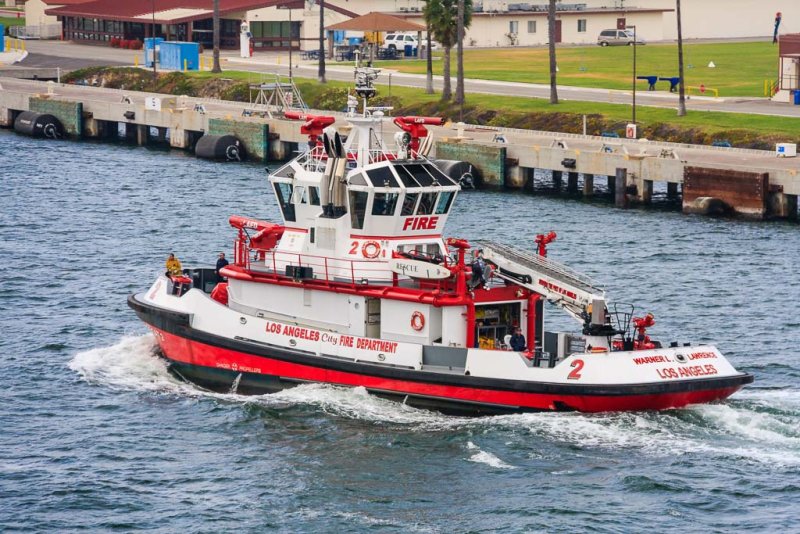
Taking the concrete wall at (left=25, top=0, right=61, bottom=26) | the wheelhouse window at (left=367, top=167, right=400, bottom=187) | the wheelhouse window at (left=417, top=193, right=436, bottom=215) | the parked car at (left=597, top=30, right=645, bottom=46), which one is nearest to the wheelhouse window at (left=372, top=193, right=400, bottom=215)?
the wheelhouse window at (left=367, top=167, right=400, bottom=187)

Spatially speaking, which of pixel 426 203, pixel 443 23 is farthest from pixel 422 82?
pixel 426 203

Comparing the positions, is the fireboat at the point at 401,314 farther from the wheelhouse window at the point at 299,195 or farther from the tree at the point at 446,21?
the tree at the point at 446,21

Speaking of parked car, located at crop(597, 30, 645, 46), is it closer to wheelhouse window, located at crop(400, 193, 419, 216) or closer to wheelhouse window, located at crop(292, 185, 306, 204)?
wheelhouse window, located at crop(292, 185, 306, 204)

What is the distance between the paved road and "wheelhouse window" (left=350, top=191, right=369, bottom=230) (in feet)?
151

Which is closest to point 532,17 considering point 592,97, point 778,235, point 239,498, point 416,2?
point 416,2

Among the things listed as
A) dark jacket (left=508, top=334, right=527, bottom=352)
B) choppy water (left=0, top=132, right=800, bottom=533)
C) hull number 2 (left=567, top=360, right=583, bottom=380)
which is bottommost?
choppy water (left=0, top=132, right=800, bottom=533)

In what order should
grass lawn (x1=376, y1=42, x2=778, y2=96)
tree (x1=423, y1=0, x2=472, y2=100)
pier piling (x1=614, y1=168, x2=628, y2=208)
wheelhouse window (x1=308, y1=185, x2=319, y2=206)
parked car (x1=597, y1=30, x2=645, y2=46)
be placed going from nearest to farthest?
1. wheelhouse window (x1=308, y1=185, x2=319, y2=206)
2. pier piling (x1=614, y1=168, x2=628, y2=208)
3. tree (x1=423, y1=0, x2=472, y2=100)
4. grass lawn (x1=376, y1=42, x2=778, y2=96)
5. parked car (x1=597, y1=30, x2=645, y2=46)

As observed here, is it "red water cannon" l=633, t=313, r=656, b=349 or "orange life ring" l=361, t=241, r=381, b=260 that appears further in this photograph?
"orange life ring" l=361, t=241, r=381, b=260

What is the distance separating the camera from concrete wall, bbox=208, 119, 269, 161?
84.0 m

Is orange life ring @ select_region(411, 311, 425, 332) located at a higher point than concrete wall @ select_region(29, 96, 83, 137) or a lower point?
lower

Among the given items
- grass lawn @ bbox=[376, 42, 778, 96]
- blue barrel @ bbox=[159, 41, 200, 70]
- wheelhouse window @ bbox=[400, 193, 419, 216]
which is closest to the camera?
wheelhouse window @ bbox=[400, 193, 419, 216]

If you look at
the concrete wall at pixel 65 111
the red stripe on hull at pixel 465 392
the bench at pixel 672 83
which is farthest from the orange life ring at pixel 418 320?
the concrete wall at pixel 65 111

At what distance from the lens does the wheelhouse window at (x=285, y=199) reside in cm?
3938

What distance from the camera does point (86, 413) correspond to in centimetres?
3766
